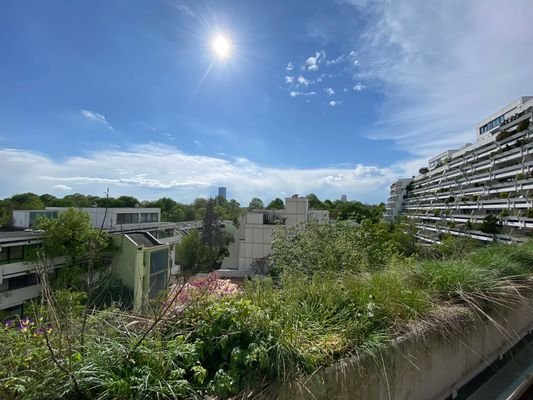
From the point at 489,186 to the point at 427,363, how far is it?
32688 mm

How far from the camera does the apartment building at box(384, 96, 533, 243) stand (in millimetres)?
21969

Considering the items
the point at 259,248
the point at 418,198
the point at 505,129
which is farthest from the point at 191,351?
the point at 418,198

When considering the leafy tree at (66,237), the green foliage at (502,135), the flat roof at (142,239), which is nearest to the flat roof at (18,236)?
the leafy tree at (66,237)

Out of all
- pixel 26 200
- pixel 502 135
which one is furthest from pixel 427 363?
pixel 26 200

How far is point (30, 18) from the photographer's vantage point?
15.8 ft

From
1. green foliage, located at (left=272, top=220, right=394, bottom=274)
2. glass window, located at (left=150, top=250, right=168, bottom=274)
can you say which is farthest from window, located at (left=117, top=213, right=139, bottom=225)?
green foliage, located at (left=272, top=220, right=394, bottom=274)

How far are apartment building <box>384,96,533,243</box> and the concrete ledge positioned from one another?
13994 mm

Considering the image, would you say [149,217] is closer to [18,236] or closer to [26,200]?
[18,236]

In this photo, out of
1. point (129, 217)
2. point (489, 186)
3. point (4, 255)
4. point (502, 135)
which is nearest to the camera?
point (4, 255)

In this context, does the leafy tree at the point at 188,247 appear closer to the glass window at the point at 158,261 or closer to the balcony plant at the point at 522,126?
the glass window at the point at 158,261

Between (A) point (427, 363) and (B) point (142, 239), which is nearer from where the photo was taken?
(A) point (427, 363)

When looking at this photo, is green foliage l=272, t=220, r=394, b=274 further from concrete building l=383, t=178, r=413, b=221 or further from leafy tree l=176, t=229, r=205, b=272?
concrete building l=383, t=178, r=413, b=221

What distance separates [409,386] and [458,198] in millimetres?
38494

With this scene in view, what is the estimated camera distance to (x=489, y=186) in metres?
27.7
